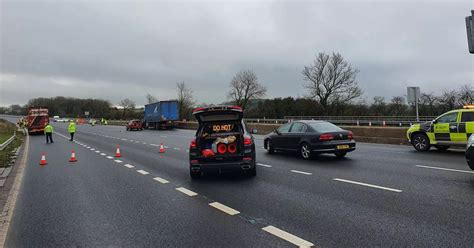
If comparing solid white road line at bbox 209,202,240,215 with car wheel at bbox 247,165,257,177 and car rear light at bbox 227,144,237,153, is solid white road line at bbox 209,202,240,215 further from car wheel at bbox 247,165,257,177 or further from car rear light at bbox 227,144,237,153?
car wheel at bbox 247,165,257,177

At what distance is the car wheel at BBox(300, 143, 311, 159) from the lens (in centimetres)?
1224

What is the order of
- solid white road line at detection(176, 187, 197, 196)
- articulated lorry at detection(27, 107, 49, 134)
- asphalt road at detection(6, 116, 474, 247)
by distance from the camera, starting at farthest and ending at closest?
articulated lorry at detection(27, 107, 49, 134), solid white road line at detection(176, 187, 197, 196), asphalt road at detection(6, 116, 474, 247)

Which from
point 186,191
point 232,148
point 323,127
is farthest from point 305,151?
point 186,191

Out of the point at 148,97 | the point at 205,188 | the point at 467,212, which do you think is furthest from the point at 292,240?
the point at 148,97

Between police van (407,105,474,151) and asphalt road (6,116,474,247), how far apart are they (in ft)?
10.5

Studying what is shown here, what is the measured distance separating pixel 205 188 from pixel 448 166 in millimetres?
7004

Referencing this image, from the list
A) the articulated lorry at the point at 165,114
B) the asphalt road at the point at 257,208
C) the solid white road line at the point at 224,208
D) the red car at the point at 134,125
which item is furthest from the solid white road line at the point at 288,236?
the red car at the point at 134,125

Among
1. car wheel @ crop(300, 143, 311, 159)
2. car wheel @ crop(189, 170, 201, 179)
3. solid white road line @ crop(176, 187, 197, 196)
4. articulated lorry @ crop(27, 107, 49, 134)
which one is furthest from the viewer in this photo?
articulated lorry @ crop(27, 107, 49, 134)

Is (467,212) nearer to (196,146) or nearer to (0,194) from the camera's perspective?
(196,146)

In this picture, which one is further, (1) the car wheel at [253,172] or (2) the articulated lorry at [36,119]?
(2) the articulated lorry at [36,119]

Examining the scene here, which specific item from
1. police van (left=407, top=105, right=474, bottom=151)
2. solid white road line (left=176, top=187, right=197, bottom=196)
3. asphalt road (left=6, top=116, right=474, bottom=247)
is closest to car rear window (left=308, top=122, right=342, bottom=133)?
asphalt road (left=6, top=116, right=474, bottom=247)

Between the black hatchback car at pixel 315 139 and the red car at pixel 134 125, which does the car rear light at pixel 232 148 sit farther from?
the red car at pixel 134 125

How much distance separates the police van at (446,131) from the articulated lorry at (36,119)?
39.0m

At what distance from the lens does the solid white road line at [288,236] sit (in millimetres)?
4217
